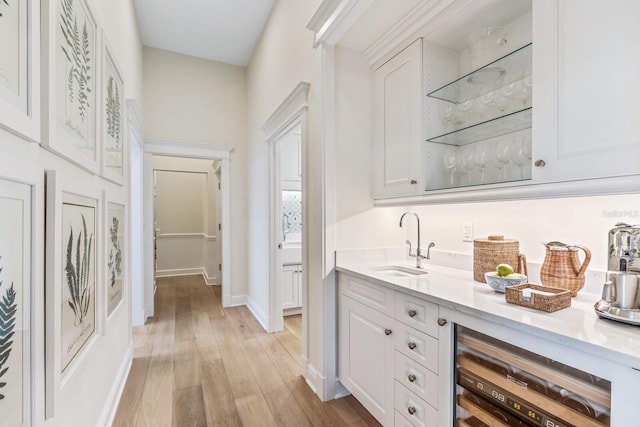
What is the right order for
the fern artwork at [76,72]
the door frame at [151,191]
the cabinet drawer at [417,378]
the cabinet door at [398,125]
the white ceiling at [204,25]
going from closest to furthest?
the fern artwork at [76,72]
the cabinet drawer at [417,378]
the cabinet door at [398,125]
the white ceiling at [204,25]
the door frame at [151,191]

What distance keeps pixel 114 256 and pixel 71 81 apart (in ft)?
3.82

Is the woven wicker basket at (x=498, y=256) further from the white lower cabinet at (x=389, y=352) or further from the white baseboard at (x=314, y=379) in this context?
the white baseboard at (x=314, y=379)

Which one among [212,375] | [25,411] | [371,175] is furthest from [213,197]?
[25,411]

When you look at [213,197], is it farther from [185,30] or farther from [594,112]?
[594,112]

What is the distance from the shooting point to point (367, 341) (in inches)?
69.0

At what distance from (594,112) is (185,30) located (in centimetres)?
400

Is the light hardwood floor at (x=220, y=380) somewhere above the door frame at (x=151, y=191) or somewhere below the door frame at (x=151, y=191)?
below

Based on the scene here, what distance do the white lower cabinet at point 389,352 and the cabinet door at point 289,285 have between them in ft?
5.18

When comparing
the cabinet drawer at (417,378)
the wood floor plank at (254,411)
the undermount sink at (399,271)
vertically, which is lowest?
the wood floor plank at (254,411)

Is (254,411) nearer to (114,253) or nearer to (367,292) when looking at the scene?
(367,292)

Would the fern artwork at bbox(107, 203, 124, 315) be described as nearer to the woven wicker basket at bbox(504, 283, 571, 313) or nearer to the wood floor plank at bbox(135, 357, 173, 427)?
the wood floor plank at bbox(135, 357, 173, 427)

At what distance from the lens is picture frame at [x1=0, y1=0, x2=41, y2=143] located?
750mm

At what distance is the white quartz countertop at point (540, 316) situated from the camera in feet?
2.66

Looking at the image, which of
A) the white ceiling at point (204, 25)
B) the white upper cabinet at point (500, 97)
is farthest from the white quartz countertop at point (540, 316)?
the white ceiling at point (204, 25)
